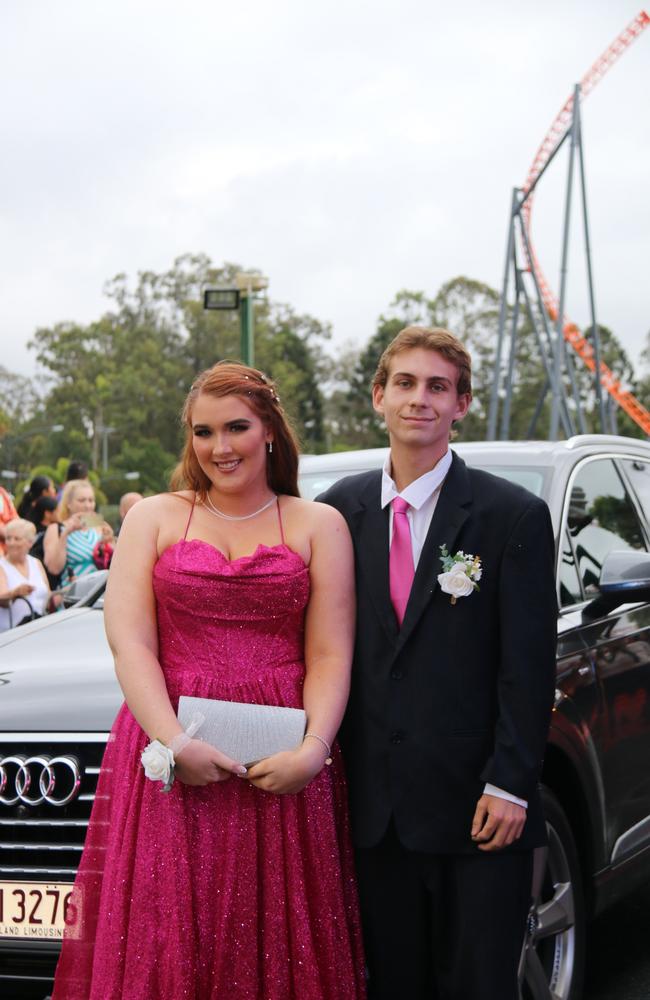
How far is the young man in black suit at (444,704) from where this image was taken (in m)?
2.96

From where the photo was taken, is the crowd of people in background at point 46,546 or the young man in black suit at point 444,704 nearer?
the young man in black suit at point 444,704

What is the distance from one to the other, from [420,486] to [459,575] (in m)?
0.29

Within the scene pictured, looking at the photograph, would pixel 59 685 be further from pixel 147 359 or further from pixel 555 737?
pixel 147 359

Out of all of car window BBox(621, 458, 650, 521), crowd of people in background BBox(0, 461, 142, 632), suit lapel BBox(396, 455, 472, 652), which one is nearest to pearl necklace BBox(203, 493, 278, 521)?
suit lapel BBox(396, 455, 472, 652)

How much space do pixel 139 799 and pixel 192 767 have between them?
9.6 inches

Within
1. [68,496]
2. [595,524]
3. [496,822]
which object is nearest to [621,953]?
[595,524]

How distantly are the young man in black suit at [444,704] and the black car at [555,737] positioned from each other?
1.48 feet

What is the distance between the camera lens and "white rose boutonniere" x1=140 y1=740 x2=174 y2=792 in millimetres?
2816

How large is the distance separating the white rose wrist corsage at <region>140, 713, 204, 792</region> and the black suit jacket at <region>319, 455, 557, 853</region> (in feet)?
1.47

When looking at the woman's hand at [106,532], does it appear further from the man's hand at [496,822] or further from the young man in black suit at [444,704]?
the man's hand at [496,822]

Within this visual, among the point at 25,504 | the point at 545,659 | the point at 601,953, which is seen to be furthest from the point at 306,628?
the point at 25,504

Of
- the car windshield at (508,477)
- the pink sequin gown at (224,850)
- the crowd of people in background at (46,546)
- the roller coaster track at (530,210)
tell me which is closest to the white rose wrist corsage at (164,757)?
the pink sequin gown at (224,850)

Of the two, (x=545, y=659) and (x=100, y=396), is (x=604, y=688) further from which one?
(x=100, y=396)

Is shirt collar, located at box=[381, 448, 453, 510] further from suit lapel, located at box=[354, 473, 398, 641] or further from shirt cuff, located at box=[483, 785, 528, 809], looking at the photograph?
shirt cuff, located at box=[483, 785, 528, 809]
